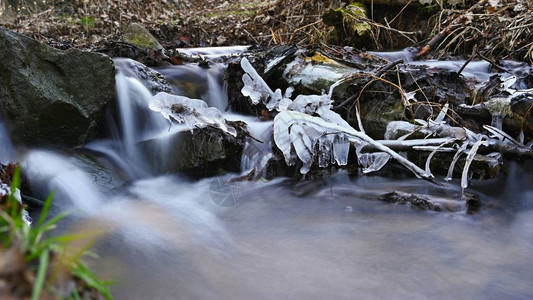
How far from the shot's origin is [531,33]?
5.20 m

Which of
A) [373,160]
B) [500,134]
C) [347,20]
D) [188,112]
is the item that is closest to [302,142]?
[373,160]

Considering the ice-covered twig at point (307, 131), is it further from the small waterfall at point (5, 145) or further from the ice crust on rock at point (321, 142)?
the small waterfall at point (5, 145)

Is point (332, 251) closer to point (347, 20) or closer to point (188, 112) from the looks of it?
point (188, 112)

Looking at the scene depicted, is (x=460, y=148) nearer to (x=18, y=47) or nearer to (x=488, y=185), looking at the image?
(x=488, y=185)

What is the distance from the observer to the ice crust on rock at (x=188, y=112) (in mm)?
3148

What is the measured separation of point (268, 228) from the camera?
257 cm

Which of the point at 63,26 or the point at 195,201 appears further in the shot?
the point at 63,26

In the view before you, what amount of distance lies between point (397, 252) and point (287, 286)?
65cm

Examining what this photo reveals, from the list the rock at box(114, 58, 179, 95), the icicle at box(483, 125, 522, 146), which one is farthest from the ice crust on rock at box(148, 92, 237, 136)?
the icicle at box(483, 125, 522, 146)

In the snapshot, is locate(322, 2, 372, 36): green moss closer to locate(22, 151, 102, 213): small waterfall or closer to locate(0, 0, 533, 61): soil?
locate(0, 0, 533, 61): soil

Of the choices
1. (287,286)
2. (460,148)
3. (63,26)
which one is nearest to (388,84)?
(460,148)

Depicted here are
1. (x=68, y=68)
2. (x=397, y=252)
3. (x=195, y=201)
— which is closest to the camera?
(x=397, y=252)

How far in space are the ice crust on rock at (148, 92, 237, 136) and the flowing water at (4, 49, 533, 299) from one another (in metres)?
0.30

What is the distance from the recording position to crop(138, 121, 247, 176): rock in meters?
3.25
